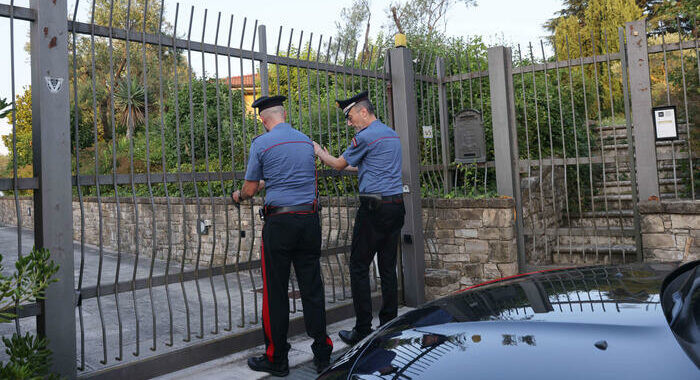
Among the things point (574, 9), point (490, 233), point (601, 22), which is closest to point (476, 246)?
point (490, 233)

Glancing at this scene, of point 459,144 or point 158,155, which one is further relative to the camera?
point 158,155

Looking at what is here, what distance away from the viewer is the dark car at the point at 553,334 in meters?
1.33

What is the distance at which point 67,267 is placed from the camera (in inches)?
117

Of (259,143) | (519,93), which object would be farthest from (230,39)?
(519,93)

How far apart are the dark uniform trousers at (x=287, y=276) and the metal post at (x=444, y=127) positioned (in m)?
3.18

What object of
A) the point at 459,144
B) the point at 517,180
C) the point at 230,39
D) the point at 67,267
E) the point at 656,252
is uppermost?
the point at 230,39

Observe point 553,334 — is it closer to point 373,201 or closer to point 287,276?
point 287,276

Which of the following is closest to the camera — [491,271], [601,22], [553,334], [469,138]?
[553,334]

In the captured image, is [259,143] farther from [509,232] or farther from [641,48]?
[641,48]

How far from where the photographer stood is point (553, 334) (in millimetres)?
1526

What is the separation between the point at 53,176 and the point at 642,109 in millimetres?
5272

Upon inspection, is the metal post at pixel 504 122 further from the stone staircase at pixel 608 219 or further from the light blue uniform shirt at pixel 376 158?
the light blue uniform shirt at pixel 376 158

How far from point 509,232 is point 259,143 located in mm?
3306

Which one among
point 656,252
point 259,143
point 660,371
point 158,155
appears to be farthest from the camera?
point 158,155
